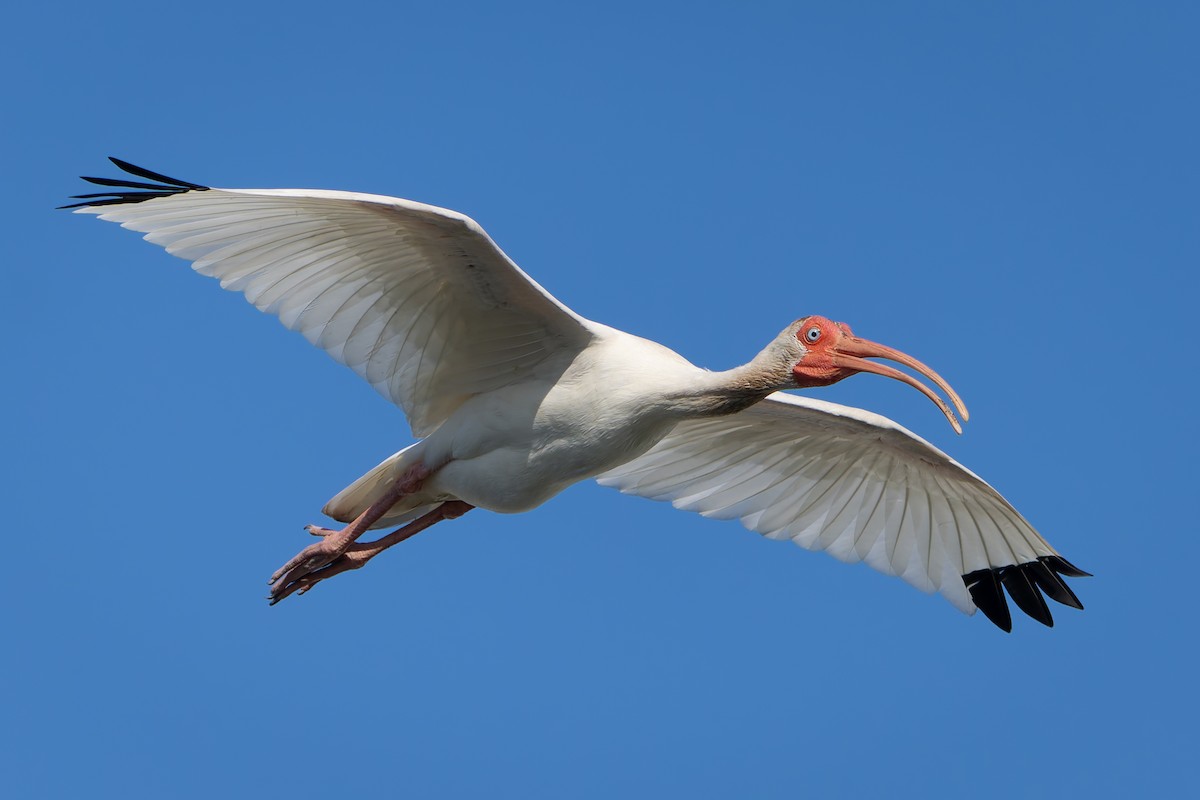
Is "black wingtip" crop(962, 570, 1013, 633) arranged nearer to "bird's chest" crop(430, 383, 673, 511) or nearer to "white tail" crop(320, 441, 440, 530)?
"bird's chest" crop(430, 383, 673, 511)

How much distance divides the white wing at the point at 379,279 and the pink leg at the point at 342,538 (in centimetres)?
62

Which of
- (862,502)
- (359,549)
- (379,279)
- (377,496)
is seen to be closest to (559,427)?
(379,279)

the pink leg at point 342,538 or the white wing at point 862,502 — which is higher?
the white wing at point 862,502

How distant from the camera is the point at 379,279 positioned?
12758mm

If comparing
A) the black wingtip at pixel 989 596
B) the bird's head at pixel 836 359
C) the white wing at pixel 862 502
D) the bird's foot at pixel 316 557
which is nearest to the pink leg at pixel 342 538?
the bird's foot at pixel 316 557

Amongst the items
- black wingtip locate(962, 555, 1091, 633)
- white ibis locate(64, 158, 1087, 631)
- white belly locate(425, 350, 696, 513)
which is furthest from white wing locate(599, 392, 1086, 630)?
white belly locate(425, 350, 696, 513)

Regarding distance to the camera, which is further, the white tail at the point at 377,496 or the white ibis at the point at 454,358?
the white tail at the point at 377,496

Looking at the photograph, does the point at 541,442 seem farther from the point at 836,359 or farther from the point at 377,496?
the point at 836,359

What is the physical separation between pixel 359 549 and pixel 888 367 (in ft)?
15.2

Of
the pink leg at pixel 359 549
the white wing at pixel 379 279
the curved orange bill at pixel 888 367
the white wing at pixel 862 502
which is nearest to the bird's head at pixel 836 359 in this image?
the curved orange bill at pixel 888 367

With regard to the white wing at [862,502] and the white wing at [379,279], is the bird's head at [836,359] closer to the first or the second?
the white wing at [379,279]

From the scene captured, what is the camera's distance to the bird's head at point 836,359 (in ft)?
39.6

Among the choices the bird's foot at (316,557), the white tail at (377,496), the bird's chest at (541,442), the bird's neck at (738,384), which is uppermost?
the bird's neck at (738,384)

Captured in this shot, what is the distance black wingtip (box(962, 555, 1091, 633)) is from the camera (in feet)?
49.5
